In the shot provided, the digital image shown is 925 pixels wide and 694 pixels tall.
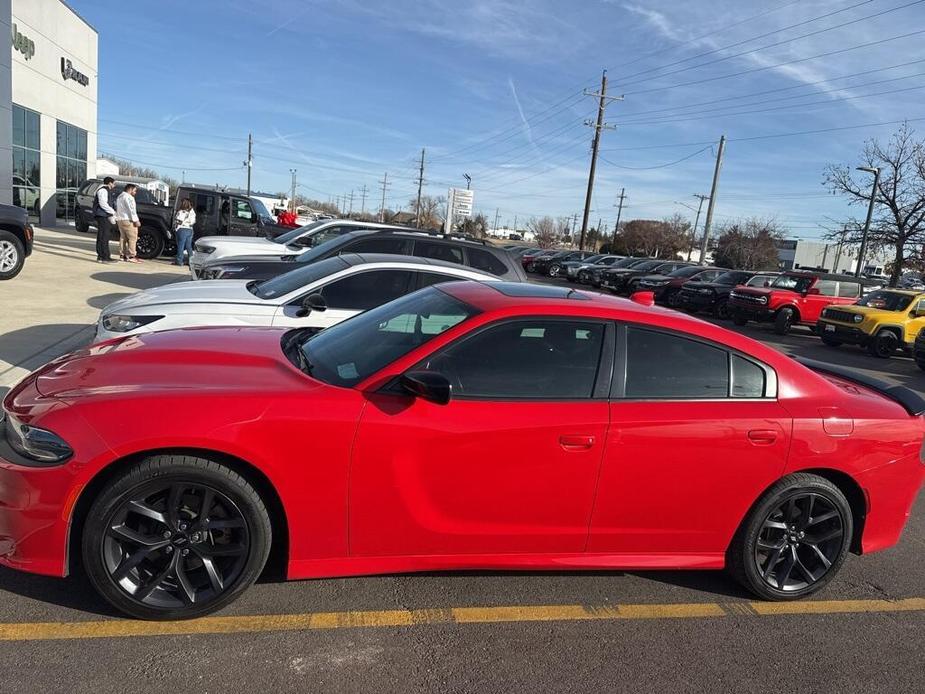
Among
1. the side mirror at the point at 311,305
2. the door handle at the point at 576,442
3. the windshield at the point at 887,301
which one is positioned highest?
the windshield at the point at 887,301

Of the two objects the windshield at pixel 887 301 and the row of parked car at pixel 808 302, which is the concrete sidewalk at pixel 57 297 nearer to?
the row of parked car at pixel 808 302

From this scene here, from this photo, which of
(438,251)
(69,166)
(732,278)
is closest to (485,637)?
(438,251)

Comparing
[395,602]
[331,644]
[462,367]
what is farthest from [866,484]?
[331,644]

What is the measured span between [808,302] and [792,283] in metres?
0.96

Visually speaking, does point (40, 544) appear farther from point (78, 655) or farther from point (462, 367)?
point (462, 367)

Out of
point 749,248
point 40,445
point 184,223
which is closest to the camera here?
point 40,445

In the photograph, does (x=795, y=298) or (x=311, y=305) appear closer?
(x=311, y=305)

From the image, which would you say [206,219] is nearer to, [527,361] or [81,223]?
[81,223]

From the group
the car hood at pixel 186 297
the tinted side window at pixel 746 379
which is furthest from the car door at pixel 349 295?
the tinted side window at pixel 746 379

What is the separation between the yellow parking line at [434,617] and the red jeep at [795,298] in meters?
16.1

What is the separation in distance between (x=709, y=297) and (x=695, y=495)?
20.1 m

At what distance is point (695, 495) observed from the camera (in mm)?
3369

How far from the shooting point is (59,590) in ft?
10.1

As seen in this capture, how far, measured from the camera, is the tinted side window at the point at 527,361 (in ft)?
10.5
